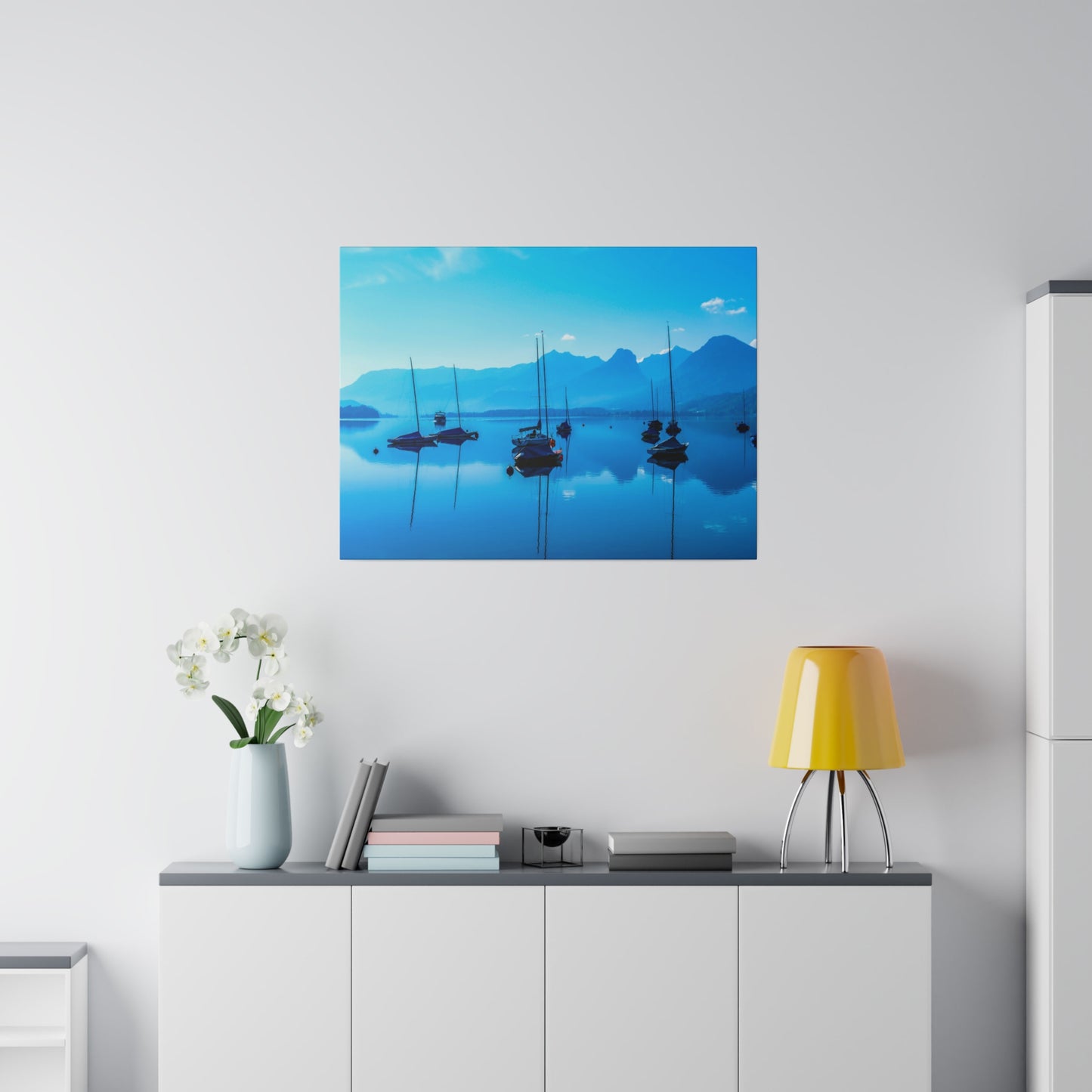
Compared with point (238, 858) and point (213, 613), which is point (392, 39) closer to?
point (213, 613)

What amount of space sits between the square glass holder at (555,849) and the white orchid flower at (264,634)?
2.25ft

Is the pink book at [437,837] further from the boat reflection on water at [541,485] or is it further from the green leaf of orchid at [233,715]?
the boat reflection on water at [541,485]

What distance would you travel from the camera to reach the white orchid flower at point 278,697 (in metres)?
2.15

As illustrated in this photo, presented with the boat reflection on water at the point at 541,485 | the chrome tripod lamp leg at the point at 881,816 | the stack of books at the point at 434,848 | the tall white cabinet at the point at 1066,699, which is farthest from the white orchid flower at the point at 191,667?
the tall white cabinet at the point at 1066,699

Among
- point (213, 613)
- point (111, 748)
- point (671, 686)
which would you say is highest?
point (213, 613)

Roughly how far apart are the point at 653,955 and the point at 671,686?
0.56 metres

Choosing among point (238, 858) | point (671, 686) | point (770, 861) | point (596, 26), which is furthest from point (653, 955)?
point (596, 26)

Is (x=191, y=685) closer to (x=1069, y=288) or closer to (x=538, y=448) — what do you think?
(x=538, y=448)

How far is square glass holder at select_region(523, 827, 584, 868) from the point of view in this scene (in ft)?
7.28

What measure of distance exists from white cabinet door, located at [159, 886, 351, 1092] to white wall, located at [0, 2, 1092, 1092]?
0.20m

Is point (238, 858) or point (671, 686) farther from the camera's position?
point (671, 686)

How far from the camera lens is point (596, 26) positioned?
2309 mm

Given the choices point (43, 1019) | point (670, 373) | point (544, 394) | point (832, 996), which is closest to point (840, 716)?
point (832, 996)

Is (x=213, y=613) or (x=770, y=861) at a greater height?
(x=213, y=613)
